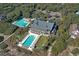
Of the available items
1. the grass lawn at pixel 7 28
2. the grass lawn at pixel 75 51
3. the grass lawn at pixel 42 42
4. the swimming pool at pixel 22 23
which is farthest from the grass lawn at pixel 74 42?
the grass lawn at pixel 7 28

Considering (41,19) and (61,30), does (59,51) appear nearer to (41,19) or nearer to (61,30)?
(61,30)

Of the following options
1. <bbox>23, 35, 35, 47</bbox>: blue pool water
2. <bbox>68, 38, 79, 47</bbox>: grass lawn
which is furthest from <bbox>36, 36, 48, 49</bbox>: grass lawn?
<bbox>68, 38, 79, 47</bbox>: grass lawn

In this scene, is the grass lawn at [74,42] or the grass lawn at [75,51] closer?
the grass lawn at [75,51]

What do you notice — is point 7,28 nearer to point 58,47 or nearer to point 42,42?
point 42,42

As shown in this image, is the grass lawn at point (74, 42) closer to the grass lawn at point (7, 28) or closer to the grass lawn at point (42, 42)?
the grass lawn at point (42, 42)

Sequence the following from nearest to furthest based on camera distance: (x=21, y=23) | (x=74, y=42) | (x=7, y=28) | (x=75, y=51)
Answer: (x=75, y=51)
(x=74, y=42)
(x=7, y=28)
(x=21, y=23)

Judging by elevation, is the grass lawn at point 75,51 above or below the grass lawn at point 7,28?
below

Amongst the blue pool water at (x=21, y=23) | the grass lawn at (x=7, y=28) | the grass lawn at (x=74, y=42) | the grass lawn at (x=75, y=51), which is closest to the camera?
the grass lawn at (x=75, y=51)

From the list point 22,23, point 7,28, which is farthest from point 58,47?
point 7,28

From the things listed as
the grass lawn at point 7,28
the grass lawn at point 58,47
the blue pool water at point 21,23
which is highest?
the blue pool water at point 21,23

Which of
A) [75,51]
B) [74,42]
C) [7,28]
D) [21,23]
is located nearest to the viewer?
[75,51]

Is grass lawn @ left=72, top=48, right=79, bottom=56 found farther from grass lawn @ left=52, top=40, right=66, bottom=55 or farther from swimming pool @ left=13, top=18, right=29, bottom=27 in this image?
swimming pool @ left=13, top=18, right=29, bottom=27

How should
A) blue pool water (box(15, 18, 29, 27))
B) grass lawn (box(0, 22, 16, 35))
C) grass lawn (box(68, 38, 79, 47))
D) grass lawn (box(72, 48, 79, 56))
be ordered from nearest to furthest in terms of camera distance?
grass lawn (box(72, 48, 79, 56)) → grass lawn (box(68, 38, 79, 47)) → grass lawn (box(0, 22, 16, 35)) → blue pool water (box(15, 18, 29, 27))
